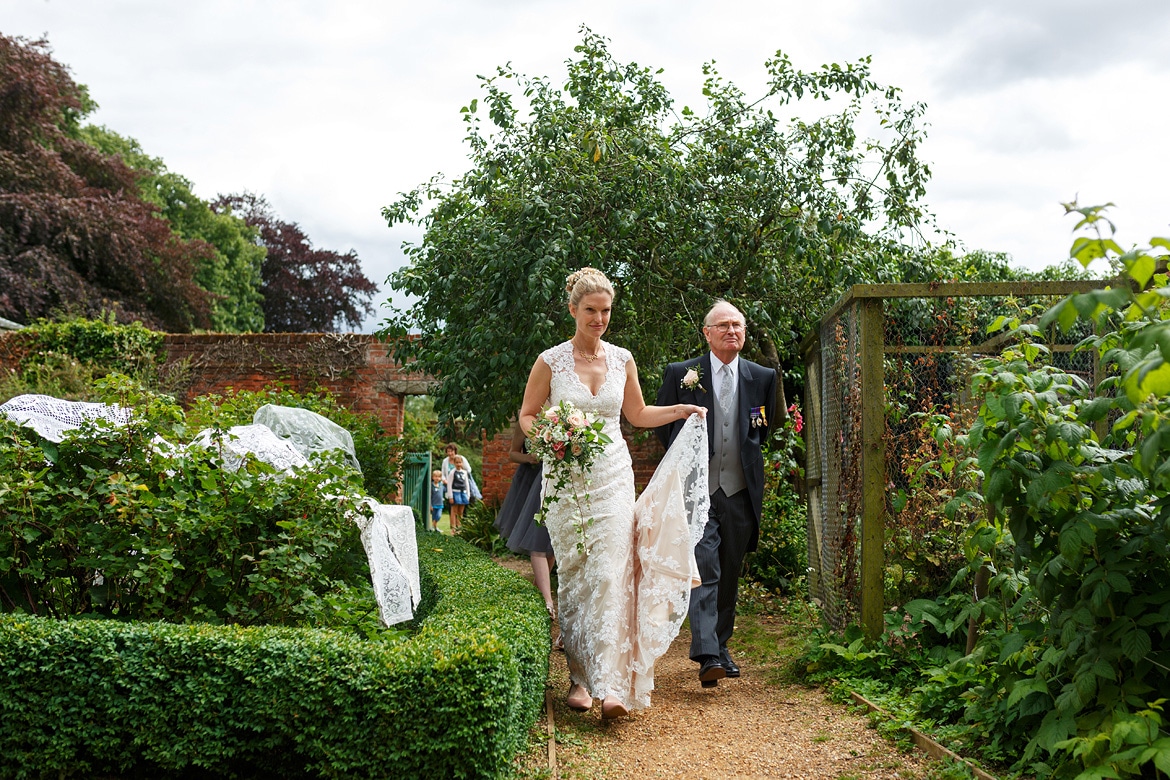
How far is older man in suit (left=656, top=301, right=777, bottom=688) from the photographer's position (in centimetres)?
538

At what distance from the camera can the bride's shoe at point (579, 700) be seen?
4.50m

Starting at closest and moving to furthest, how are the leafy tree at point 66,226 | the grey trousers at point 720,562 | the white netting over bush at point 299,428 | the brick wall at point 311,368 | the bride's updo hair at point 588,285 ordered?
1. the bride's updo hair at point 588,285
2. the grey trousers at point 720,562
3. the white netting over bush at point 299,428
4. the brick wall at point 311,368
5. the leafy tree at point 66,226

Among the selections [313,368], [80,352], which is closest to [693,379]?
[313,368]

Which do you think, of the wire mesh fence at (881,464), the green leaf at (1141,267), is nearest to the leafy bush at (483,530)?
the wire mesh fence at (881,464)

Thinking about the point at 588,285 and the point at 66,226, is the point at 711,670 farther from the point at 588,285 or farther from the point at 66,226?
the point at 66,226

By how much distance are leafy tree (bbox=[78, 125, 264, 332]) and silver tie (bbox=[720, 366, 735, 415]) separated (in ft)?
89.9

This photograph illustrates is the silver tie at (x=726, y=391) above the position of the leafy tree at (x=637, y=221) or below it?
below

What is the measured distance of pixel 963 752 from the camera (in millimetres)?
3670

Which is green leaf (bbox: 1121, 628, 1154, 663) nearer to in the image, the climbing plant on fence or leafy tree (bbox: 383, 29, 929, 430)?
the climbing plant on fence

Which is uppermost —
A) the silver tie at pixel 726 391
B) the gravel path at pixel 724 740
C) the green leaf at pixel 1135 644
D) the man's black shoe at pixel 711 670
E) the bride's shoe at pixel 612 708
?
the silver tie at pixel 726 391

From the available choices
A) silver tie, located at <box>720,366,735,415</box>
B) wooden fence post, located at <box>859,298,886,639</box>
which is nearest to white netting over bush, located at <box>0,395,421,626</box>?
silver tie, located at <box>720,366,735,415</box>

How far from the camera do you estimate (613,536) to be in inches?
180

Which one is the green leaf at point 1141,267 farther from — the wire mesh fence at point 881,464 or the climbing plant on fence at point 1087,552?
the wire mesh fence at point 881,464

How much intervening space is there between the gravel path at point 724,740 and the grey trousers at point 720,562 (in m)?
0.32
